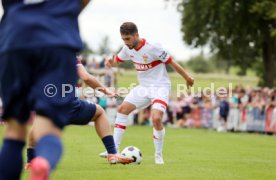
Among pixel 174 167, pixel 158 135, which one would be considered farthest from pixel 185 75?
pixel 174 167

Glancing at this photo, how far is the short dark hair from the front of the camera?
11297 millimetres

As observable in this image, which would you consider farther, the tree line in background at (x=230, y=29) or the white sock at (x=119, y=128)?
the tree line in background at (x=230, y=29)

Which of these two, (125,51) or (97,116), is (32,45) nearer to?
(97,116)

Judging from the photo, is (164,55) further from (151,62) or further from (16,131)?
(16,131)

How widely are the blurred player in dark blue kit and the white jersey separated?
6.91 meters

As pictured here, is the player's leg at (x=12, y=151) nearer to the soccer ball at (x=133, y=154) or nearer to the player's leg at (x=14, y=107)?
the player's leg at (x=14, y=107)

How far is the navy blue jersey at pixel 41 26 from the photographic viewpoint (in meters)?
4.80

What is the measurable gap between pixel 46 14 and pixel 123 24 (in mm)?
6477

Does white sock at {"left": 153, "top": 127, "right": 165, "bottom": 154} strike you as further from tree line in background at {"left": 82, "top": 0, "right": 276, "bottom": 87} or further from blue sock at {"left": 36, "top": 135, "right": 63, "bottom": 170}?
tree line in background at {"left": 82, "top": 0, "right": 276, "bottom": 87}

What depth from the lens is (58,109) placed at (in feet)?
16.0

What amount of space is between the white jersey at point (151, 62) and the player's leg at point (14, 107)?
697 cm

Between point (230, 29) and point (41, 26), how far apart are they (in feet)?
125

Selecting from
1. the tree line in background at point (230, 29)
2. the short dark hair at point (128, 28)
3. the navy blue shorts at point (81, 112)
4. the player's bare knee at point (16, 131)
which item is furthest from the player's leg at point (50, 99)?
the tree line in background at point (230, 29)

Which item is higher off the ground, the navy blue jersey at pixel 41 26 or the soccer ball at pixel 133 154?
the navy blue jersey at pixel 41 26
